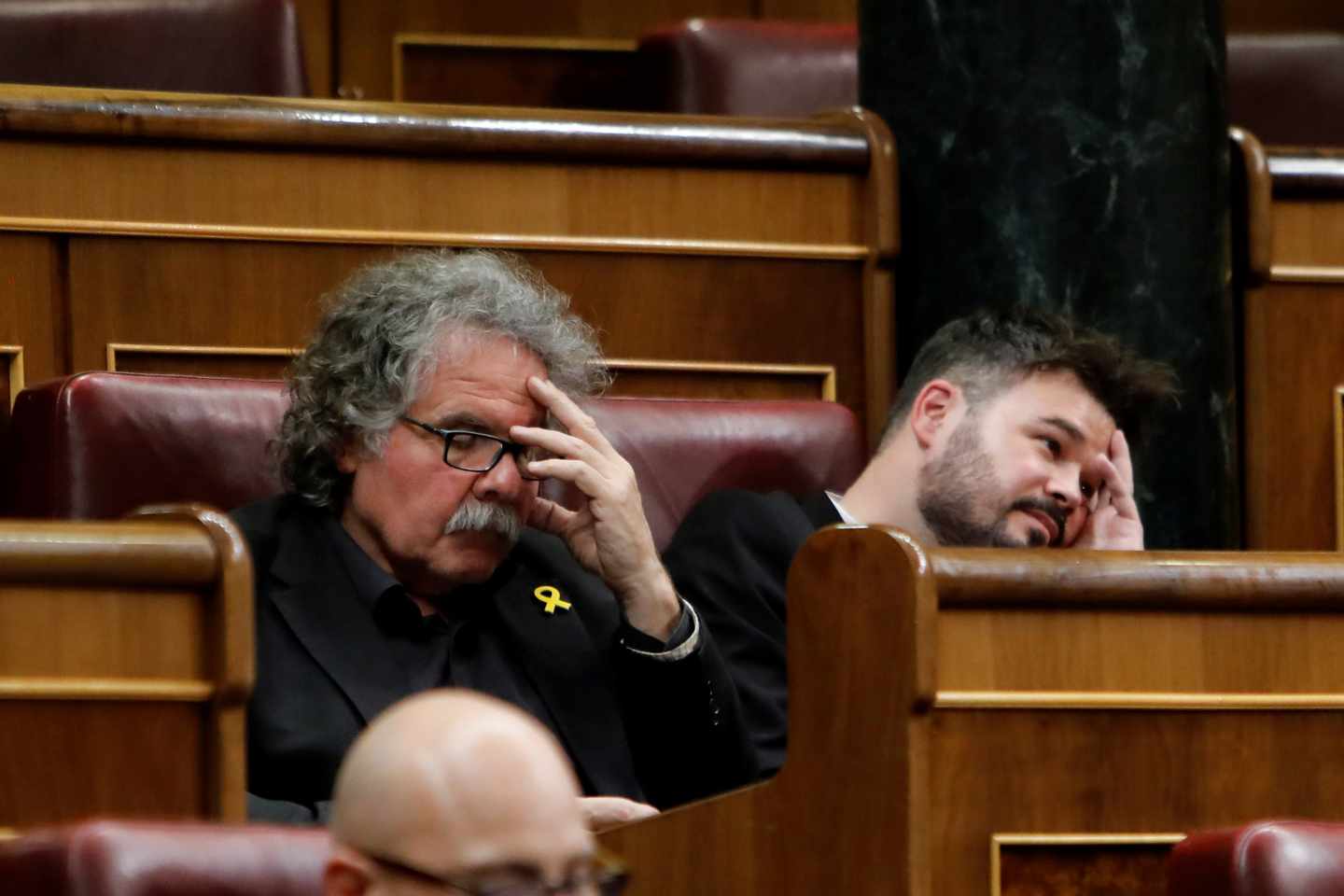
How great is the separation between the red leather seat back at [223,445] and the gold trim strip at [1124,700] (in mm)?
324

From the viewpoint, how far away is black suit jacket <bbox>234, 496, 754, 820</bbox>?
0.92 metres

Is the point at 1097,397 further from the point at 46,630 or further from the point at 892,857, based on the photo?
the point at 46,630

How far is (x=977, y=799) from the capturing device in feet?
2.74

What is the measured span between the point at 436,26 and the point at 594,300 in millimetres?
786

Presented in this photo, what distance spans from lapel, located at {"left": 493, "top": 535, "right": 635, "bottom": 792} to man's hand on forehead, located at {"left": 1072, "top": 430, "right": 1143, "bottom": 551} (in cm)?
28

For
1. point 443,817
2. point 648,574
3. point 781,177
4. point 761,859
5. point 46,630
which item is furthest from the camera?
point 781,177

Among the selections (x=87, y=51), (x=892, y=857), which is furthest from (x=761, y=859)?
(x=87, y=51)

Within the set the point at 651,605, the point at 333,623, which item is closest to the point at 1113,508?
the point at 651,605

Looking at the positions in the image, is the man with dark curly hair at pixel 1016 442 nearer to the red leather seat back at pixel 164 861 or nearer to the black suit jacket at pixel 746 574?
the black suit jacket at pixel 746 574

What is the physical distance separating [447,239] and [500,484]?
279 millimetres

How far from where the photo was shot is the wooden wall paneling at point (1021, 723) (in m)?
0.83

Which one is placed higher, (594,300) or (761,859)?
(594,300)

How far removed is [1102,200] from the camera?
1294 millimetres

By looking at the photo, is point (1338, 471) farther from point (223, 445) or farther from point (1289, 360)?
point (223, 445)
